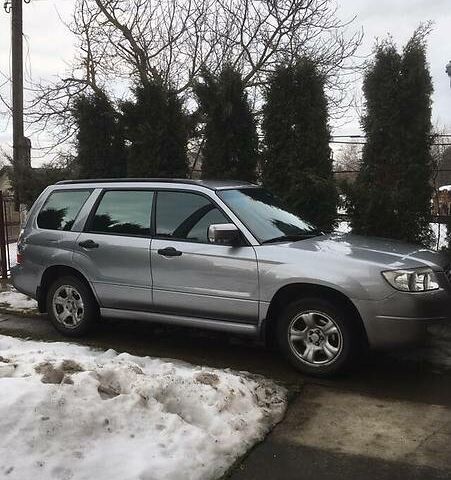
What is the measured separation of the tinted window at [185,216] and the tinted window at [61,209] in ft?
3.61

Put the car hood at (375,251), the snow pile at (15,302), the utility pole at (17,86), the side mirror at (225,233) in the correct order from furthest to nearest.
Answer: the utility pole at (17,86) < the snow pile at (15,302) < the side mirror at (225,233) < the car hood at (375,251)

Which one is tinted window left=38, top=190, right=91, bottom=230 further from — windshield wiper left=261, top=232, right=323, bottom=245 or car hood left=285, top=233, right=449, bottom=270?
car hood left=285, top=233, right=449, bottom=270

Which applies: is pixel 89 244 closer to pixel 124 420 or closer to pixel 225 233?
pixel 225 233

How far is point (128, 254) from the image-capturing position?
578 centimetres

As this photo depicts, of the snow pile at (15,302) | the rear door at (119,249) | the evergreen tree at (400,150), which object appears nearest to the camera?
the rear door at (119,249)

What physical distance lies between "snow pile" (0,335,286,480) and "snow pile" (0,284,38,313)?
3164 millimetres

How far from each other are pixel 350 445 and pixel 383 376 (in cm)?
147

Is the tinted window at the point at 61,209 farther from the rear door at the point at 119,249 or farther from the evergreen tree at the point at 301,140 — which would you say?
the evergreen tree at the point at 301,140

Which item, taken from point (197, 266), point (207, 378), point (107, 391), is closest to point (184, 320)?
point (197, 266)

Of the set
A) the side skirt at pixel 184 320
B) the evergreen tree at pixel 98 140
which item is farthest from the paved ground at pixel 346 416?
the evergreen tree at pixel 98 140

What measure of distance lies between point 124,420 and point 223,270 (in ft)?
6.18

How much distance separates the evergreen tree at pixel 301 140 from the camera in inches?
312

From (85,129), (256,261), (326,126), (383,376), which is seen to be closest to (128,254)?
(256,261)

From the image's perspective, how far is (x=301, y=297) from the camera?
4.98 meters
